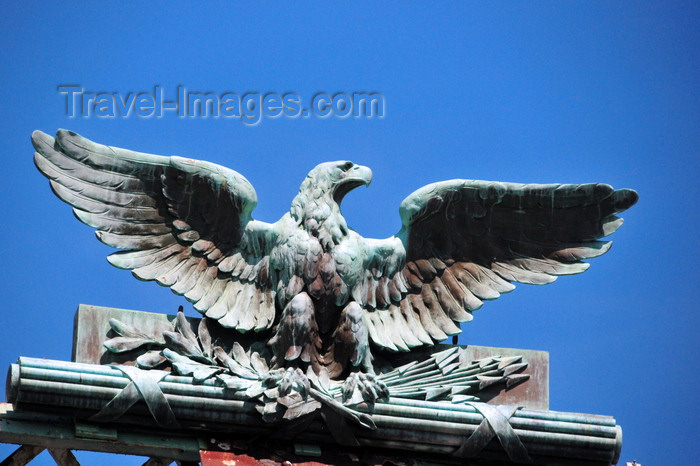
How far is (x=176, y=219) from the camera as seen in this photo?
19250mm

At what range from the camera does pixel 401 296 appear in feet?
64.2

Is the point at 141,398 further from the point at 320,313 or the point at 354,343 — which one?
the point at 354,343

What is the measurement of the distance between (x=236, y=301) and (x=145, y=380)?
51.9 inches

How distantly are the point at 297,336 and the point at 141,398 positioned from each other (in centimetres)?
149

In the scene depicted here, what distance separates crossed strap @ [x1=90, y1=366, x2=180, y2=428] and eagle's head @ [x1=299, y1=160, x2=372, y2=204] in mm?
2215

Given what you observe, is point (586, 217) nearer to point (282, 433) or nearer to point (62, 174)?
point (282, 433)

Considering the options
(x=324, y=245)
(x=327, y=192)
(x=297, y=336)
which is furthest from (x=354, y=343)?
(x=327, y=192)

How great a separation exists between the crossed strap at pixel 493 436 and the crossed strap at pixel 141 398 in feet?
8.17

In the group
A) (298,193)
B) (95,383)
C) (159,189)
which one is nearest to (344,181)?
(298,193)

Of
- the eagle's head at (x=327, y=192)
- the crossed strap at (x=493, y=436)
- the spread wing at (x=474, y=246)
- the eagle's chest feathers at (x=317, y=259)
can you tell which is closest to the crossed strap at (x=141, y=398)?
the eagle's chest feathers at (x=317, y=259)

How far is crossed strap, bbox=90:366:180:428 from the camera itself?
1812 centimetres

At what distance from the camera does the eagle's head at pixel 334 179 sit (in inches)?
762

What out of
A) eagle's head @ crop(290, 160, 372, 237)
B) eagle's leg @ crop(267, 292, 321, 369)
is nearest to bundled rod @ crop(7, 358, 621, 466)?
eagle's leg @ crop(267, 292, 321, 369)

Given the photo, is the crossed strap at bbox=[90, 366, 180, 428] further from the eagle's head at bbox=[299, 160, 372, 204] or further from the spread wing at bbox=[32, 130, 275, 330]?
the eagle's head at bbox=[299, 160, 372, 204]
